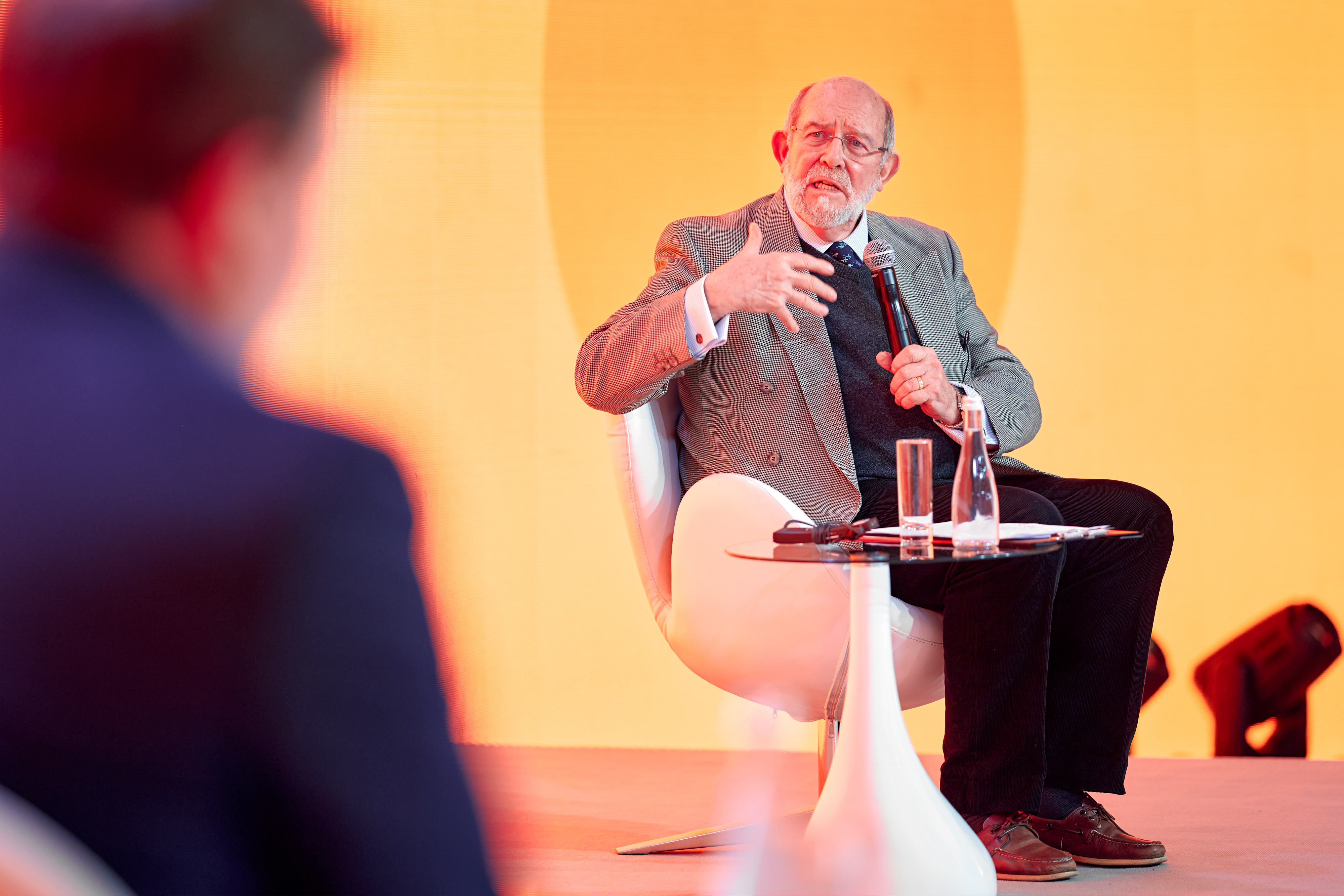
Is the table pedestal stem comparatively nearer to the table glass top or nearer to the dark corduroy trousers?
the table glass top

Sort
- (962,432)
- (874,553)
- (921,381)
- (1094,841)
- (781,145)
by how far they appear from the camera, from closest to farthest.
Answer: (874,553) < (1094,841) < (921,381) < (962,432) < (781,145)

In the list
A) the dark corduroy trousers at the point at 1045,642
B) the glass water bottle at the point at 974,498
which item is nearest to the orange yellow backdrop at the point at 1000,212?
the dark corduroy trousers at the point at 1045,642

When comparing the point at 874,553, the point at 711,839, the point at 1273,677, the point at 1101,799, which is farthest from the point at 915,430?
the point at 1273,677

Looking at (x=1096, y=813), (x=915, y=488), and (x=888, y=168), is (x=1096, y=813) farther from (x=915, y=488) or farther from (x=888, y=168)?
(x=888, y=168)

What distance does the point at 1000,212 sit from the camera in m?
3.42

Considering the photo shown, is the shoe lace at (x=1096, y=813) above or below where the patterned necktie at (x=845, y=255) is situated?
below

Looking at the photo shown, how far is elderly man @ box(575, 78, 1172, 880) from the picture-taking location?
1.88 m

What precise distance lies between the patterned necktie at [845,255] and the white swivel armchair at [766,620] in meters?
0.58

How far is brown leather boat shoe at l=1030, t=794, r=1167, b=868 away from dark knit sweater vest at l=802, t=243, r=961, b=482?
601 mm

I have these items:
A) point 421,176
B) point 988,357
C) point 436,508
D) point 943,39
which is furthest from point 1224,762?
point 436,508

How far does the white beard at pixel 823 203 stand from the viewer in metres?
2.34

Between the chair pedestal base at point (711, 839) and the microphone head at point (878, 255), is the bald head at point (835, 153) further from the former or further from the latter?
the chair pedestal base at point (711, 839)

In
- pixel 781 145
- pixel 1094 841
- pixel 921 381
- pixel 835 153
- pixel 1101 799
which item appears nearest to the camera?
pixel 1094 841

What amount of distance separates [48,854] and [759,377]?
183 centimetres
